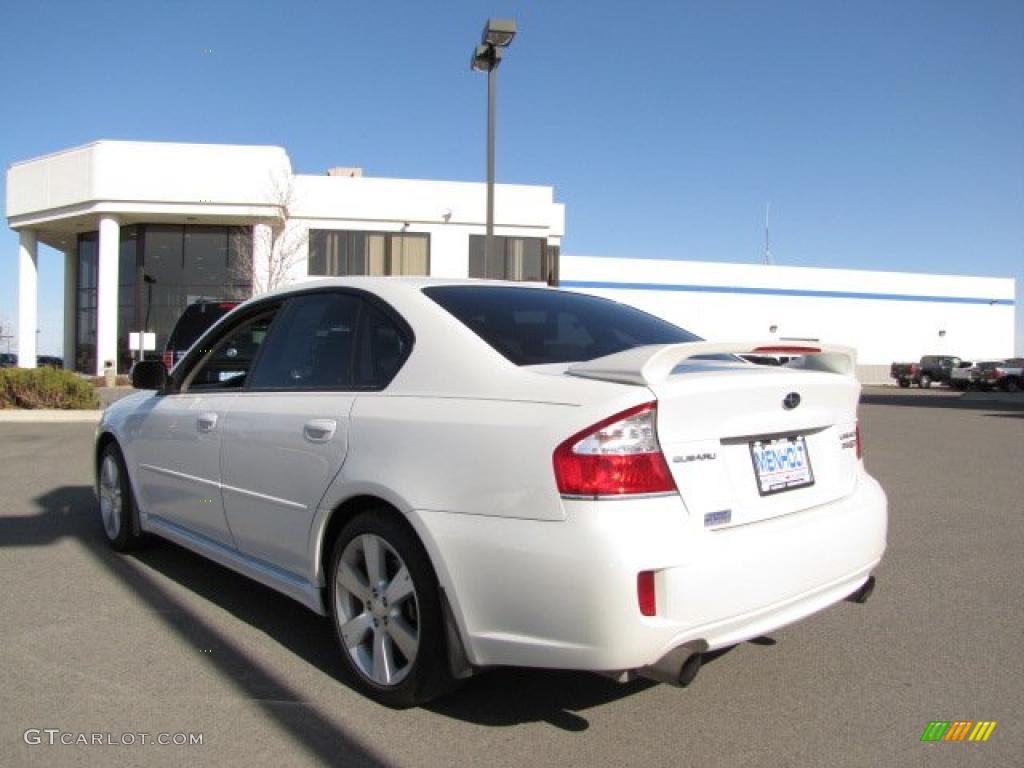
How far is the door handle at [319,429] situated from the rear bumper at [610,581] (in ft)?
2.24

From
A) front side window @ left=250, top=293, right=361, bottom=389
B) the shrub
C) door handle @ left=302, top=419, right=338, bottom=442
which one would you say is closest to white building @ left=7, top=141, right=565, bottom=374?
the shrub

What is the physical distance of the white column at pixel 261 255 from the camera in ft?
87.4

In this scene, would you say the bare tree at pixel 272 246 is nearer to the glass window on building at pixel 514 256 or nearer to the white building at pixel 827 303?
the glass window on building at pixel 514 256

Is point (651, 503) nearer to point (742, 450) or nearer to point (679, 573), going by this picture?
point (679, 573)

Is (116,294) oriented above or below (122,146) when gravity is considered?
below

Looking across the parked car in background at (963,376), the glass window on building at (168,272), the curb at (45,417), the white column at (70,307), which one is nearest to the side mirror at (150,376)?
the curb at (45,417)

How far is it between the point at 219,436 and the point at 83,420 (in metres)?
11.7

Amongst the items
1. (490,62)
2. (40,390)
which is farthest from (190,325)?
(490,62)

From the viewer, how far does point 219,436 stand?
4.11 m

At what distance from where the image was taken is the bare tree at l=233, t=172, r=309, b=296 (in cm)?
2673

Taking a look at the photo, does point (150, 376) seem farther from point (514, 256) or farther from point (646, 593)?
point (514, 256)

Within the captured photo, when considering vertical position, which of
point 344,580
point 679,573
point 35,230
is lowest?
point 344,580

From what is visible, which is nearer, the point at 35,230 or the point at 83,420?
the point at 83,420

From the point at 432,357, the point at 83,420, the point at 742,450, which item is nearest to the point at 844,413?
the point at 742,450
